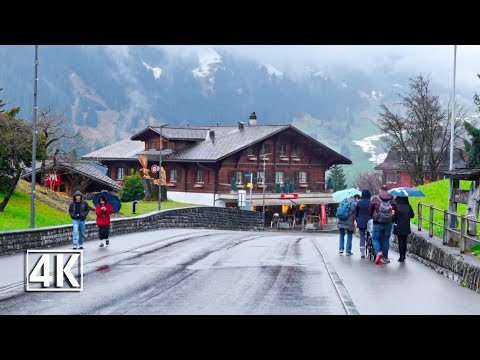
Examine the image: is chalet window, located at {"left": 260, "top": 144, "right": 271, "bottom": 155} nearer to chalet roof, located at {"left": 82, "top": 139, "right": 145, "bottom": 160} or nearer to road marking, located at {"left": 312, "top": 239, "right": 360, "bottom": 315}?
chalet roof, located at {"left": 82, "top": 139, "right": 145, "bottom": 160}

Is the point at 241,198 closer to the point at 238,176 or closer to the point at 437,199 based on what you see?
the point at 238,176

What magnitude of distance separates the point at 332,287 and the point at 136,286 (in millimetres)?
3776

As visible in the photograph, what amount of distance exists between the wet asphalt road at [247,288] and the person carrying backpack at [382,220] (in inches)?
18.3

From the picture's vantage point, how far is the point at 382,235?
69.8 feet

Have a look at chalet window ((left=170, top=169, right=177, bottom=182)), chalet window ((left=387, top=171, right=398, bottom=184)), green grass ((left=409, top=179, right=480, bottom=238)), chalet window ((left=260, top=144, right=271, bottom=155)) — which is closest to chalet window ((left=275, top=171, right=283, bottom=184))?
chalet window ((left=260, top=144, right=271, bottom=155))

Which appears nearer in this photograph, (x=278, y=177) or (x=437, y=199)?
(x=437, y=199)

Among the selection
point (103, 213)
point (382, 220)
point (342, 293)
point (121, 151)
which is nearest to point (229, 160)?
point (121, 151)

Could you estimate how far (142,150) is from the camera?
8550cm

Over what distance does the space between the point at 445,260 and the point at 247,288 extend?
5025 millimetres

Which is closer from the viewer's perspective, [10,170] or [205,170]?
[10,170]
